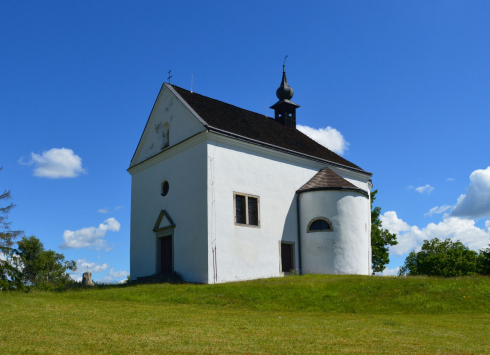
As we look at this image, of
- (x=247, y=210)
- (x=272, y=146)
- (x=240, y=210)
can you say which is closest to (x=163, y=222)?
(x=240, y=210)

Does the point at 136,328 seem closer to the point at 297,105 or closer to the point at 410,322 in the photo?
the point at 410,322

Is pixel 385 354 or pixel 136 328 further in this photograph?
pixel 136 328

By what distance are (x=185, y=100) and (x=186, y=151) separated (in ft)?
10.4

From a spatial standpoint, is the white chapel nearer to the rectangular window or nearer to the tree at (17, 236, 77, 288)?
the rectangular window

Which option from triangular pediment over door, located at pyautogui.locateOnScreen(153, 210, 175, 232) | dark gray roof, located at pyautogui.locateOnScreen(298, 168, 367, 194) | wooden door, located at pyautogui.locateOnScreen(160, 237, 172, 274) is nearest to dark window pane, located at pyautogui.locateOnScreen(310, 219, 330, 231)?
dark gray roof, located at pyautogui.locateOnScreen(298, 168, 367, 194)

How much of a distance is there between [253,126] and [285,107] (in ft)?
24.5

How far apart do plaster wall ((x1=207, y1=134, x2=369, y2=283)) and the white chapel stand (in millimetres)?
51

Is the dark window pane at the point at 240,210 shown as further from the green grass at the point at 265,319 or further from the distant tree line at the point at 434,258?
the distant tree line at the point at 434,258

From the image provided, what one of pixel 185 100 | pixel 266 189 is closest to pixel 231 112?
pixel 185 100

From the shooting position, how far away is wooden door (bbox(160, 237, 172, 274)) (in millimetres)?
24859

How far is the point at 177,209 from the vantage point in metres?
24.6

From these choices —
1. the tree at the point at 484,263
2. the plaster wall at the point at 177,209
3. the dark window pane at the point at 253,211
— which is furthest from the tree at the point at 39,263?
the tree at the point at 484,263

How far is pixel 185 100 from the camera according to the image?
25984mm

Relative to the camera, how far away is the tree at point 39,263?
54.5m
